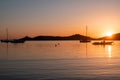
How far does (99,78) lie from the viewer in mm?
21609

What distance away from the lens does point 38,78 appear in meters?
21.9

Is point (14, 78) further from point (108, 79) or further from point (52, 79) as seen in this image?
point (108, 79)

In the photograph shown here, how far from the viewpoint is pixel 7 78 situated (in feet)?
72.3

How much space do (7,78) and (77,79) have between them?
525cm

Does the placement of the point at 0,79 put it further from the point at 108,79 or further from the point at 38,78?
the point at 108,79

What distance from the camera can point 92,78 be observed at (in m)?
21.8

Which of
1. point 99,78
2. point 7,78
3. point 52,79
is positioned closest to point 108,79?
point 99,78

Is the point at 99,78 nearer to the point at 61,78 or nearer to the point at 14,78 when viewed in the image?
the point at 61,78

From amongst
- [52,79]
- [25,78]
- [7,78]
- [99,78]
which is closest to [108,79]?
[99,78]

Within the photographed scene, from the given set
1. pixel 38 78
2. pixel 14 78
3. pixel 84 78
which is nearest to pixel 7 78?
pixel 14 78

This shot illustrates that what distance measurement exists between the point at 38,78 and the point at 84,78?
3426 millimetres

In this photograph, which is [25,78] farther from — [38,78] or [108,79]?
[108,79]

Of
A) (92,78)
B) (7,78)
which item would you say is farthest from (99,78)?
(7,78)

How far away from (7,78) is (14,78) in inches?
20.5
